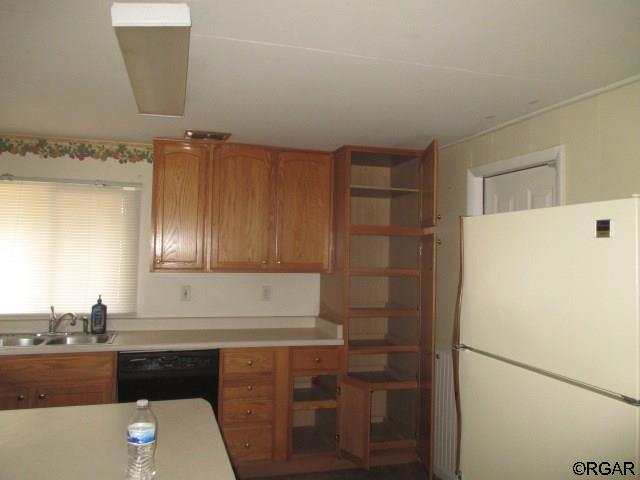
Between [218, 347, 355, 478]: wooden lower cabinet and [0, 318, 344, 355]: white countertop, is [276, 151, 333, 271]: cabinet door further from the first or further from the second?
[218, 347, 355, 478]: wooden lower cabinet

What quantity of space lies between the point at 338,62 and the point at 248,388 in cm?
217

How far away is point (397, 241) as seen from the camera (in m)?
3.81

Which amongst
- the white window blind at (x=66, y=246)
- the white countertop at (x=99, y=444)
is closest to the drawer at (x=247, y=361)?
the white window blind at (x=66, y=246)

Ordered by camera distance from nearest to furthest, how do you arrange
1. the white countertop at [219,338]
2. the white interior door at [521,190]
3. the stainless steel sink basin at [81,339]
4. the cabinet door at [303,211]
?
1. the white interior door at [521,190]
2. the white countertop at [219,338]
3. the stainless steel sink basin at [81,339]
4. the cabinet door at [303,211]

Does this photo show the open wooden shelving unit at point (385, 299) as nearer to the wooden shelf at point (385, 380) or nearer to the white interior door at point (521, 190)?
the wooden shelf at point (385, 380)

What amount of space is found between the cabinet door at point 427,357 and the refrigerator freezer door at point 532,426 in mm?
856

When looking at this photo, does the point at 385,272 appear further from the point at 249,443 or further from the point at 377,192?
the point at 249,443

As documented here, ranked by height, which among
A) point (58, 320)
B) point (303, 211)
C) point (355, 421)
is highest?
point (303, 211)

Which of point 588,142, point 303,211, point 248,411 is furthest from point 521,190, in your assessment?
point 248,411

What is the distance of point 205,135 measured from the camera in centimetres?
319

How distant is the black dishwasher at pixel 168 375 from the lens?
2.96m

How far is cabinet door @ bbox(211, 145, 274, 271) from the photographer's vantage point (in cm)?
339

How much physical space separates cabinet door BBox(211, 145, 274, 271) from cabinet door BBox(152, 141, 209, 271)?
0.32 feet

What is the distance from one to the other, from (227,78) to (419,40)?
→ 2.86 ft
